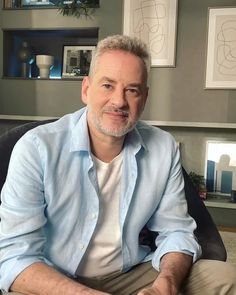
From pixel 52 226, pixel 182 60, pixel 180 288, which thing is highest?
pixel 182 60

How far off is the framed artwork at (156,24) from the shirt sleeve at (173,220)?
1999 mm

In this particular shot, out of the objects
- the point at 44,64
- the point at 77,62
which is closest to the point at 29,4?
the point at 44,64

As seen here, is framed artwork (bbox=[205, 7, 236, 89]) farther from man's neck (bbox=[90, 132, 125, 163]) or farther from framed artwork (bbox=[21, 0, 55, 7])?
man's neck (bbox=[90, 132, 125, 163])

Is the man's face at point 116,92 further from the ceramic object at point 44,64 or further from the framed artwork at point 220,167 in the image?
the ceramic object at point 44,64

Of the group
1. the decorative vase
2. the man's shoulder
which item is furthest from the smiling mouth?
the decorative vase

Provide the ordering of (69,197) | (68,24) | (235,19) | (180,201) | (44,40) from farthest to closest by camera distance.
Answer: (44,40)
(68,24)
(235,19)
(180,201)
(69,197)

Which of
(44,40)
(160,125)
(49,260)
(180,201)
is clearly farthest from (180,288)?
(44,40)

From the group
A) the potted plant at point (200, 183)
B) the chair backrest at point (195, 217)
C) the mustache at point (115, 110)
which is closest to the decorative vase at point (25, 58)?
the potted plant at point (200, 183)

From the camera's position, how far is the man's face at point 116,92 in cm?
108

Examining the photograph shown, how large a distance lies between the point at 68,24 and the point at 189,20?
1.06 metres

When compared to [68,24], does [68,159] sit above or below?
below

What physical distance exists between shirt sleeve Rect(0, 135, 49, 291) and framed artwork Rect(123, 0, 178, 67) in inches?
89.2

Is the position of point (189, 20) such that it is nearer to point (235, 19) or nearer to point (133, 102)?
point (235, 19)

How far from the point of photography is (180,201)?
3.95 ft
